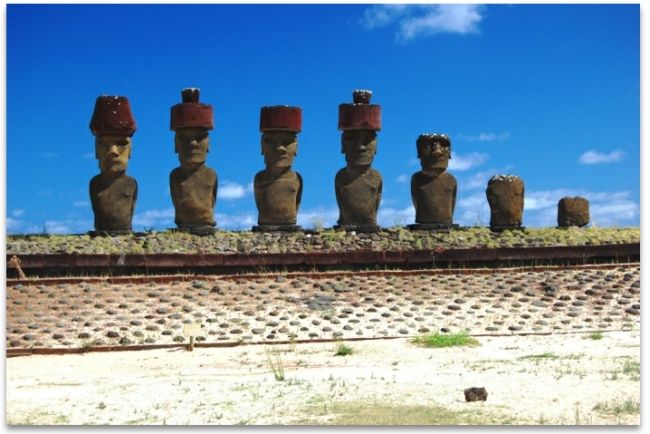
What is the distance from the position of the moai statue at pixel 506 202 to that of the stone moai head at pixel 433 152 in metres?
1.32

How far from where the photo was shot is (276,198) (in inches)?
785

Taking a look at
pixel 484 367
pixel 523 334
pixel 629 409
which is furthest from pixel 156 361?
pixel 629 409

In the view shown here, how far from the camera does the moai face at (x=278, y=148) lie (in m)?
20.0

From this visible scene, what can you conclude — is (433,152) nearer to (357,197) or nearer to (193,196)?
(357,197)

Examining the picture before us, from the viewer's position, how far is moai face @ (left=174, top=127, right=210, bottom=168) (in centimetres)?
1997

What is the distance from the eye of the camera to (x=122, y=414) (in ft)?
27.7

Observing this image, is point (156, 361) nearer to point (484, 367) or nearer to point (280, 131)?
point (484, 367)

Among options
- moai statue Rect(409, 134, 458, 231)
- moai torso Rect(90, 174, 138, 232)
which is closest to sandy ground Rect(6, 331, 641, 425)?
moai torso Rect(90, 174, 138, 232)

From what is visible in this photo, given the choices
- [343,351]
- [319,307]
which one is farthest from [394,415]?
[319,307]

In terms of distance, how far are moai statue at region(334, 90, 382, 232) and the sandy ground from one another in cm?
727

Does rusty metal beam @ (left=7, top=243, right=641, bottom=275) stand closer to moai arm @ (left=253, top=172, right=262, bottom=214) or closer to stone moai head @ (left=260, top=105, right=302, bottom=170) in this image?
moai arm @ (left=253, top=172, right=262, bottom=214)

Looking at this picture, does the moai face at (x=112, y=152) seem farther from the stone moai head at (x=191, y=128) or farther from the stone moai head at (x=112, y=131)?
the stone moai head at (x=191, y=128)

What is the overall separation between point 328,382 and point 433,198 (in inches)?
436

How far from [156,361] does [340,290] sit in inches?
168
